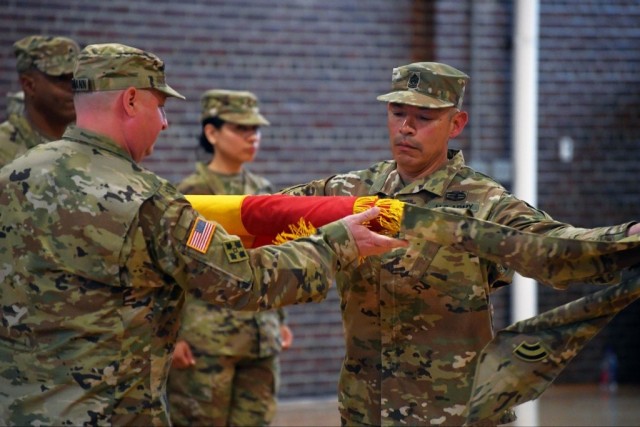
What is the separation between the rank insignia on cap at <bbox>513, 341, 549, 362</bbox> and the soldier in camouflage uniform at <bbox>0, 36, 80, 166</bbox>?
2582 mm

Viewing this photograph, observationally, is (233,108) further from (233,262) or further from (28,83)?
(233,262)

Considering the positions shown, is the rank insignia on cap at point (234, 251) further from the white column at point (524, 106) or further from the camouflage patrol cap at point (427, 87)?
the white column at point (524, 106)

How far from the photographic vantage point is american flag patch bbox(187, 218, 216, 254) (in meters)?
3.13

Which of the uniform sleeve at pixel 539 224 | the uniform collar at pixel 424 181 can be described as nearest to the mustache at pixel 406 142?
the uniform collar at pixel 424 181

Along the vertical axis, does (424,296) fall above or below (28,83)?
below

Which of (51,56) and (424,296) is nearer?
(424,296)

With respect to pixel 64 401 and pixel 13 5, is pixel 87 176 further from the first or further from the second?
pixel 13 5

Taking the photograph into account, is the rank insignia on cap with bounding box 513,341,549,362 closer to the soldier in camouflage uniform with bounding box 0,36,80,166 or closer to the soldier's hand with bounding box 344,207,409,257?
the soldier's hand with bounding box 344,207,409,257

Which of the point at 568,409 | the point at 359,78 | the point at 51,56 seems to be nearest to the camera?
the point at 51,56

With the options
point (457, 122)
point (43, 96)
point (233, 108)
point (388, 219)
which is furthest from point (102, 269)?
point (233, 108)

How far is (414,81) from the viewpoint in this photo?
149 inches

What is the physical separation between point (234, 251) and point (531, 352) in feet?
3.04

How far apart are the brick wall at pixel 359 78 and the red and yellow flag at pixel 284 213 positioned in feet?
12.1

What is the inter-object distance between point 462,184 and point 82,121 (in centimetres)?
129
